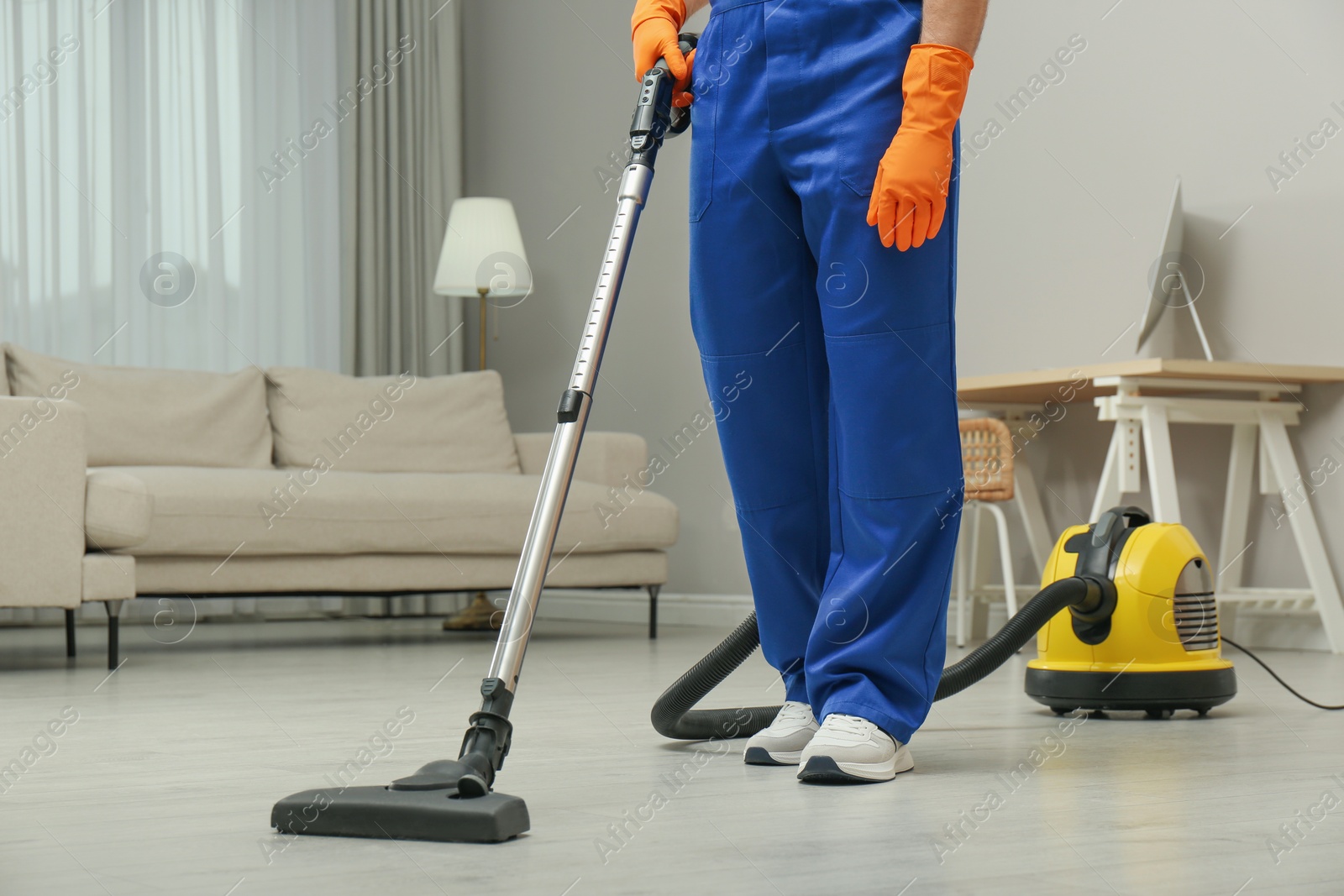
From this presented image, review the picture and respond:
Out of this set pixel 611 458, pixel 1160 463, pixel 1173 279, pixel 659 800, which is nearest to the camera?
pixel 659 800

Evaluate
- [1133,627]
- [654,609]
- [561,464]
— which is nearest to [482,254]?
[654,609]

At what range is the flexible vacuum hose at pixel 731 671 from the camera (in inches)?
65.7

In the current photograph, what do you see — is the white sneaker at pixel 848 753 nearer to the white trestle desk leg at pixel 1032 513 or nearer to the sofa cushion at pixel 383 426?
the white trestle desk leg at pixel 1032 513

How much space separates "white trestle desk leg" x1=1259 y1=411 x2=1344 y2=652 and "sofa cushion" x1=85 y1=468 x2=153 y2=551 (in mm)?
2353

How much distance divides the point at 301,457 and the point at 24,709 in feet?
6.65

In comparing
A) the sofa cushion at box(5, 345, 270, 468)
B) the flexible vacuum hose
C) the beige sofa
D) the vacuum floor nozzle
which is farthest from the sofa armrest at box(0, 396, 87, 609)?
the vacuum floor nozzle

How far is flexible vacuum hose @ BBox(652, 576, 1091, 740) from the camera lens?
1.67m

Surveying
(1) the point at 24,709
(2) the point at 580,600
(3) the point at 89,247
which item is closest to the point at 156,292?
(3) the point at 89,247

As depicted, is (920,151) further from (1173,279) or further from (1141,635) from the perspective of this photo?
(1173,279)

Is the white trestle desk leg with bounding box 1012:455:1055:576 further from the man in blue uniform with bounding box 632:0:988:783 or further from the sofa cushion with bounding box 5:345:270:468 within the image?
the sofa cushion with bounding box 5:345:270:468

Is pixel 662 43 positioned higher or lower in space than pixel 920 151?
higher

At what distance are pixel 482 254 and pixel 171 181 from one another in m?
1.14

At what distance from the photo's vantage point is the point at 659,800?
4.25 ft

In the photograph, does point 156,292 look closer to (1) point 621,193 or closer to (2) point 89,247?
(2) point 89,247
